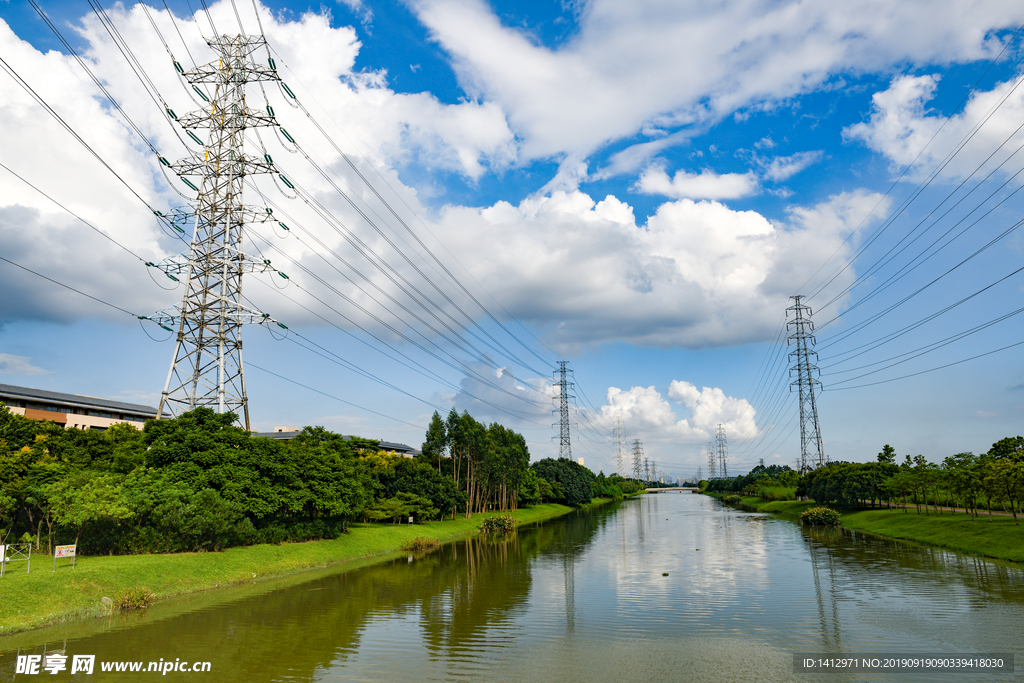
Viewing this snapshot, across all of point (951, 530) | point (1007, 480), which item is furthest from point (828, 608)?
point (951, 530)

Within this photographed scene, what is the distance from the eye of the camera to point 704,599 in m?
36.4

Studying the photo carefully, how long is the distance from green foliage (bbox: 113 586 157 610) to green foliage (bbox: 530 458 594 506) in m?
118

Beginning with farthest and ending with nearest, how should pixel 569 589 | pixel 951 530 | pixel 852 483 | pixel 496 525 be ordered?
pixel 852 483 < pixel 496 525 < pixel 951 530 < pixel 569 589

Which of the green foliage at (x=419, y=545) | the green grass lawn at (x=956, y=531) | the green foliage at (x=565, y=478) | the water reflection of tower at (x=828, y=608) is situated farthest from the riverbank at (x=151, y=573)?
the green foliage at (x=565, y=478)

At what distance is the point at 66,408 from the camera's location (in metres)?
91.2

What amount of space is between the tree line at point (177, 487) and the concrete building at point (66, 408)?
29.8 metres

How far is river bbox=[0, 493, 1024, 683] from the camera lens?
75.5 feet

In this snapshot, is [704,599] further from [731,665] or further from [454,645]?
[454,645]

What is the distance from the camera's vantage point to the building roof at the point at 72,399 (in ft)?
277

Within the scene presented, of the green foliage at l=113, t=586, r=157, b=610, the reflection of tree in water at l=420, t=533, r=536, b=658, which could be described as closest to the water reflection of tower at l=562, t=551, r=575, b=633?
the reflection of tree in water at l=420, t=533, r=536, b=658

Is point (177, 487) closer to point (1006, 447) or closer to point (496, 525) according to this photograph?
point (496, 525)

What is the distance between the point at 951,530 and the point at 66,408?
403 feet

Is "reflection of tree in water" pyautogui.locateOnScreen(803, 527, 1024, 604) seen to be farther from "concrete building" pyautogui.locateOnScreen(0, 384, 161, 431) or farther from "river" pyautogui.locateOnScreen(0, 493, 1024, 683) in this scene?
"concrete building" pyautogui.locateOnScreen(0, 384, 161, 431)

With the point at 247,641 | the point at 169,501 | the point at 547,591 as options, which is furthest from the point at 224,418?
the point at 547,591
